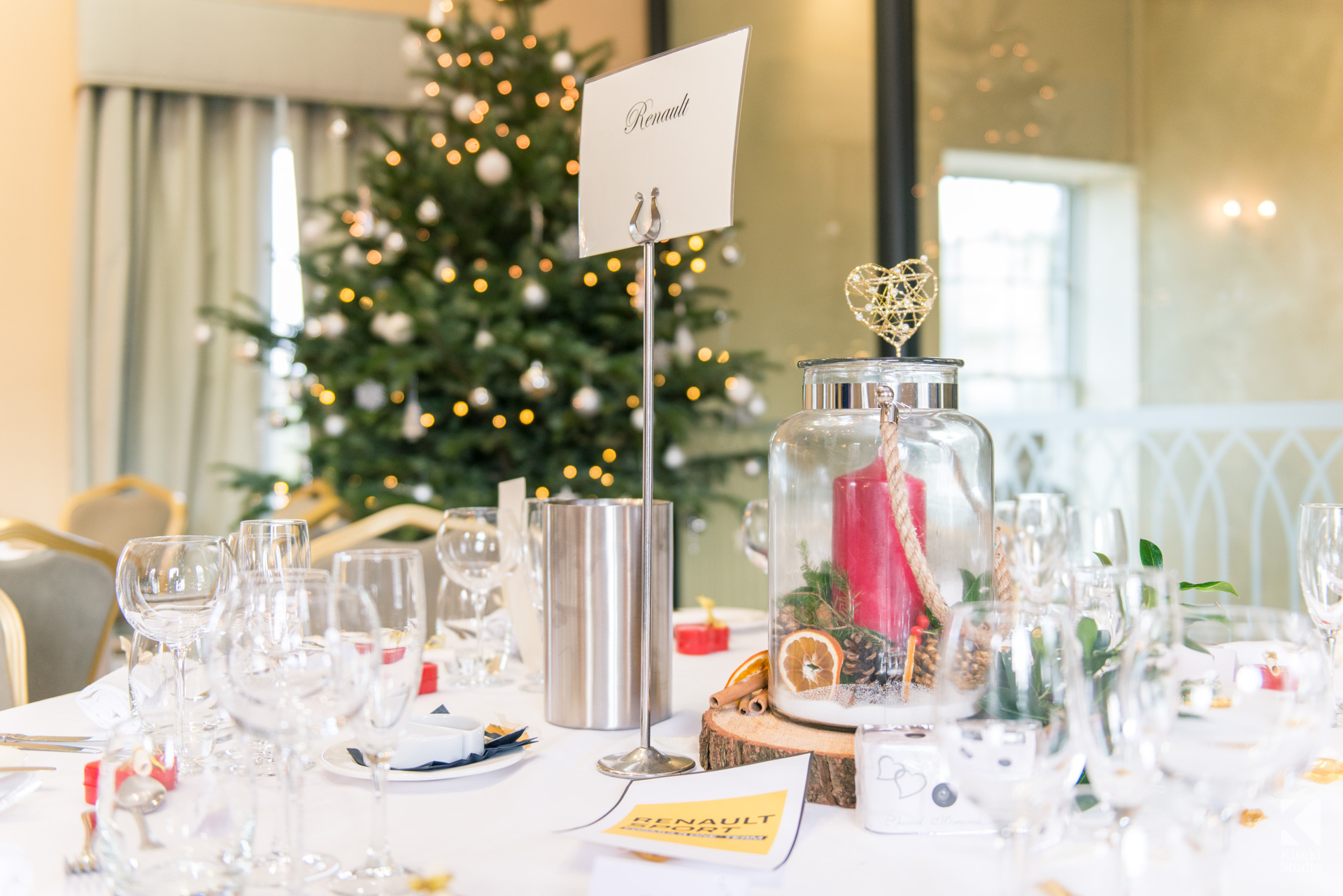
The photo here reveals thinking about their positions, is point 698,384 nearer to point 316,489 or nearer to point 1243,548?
point 316,489

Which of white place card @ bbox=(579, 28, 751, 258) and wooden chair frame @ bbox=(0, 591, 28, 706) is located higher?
white place card @ bbox=(579, 28, 751, 258)

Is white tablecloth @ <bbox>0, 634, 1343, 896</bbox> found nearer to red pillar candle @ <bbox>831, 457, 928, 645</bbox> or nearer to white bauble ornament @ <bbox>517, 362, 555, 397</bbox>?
red pillar candle @ <bbox>831, 457, 928, 645</bbox>

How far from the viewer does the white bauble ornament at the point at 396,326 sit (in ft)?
9.52

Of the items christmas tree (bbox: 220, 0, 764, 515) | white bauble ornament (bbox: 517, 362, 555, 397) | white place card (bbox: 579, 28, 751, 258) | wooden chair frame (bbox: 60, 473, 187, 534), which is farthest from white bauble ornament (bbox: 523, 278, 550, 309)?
white place card (bbox: 579, 28, 751, 258)

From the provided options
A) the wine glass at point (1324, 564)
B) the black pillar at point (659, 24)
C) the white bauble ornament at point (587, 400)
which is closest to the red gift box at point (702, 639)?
the wine glass at point (1324, 564)

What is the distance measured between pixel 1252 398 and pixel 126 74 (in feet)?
12.7

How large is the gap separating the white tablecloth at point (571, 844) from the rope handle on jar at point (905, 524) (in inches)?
6.6

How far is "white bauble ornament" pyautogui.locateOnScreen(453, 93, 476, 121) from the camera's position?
3.18 metres

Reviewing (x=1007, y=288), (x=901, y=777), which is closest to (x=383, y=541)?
(x=901, y=777)

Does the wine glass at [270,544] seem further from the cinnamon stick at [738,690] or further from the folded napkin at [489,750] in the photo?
the cinnamon stick at [738,690]

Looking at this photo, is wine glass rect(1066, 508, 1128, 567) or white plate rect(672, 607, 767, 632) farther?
white plate rect(672, 607, 767, 632)

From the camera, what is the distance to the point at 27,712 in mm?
1054

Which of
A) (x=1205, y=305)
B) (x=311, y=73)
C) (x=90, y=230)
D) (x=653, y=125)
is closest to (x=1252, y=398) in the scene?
(x=1205, y=305)

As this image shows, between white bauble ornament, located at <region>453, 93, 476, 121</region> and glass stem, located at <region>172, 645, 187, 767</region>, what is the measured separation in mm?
2566
